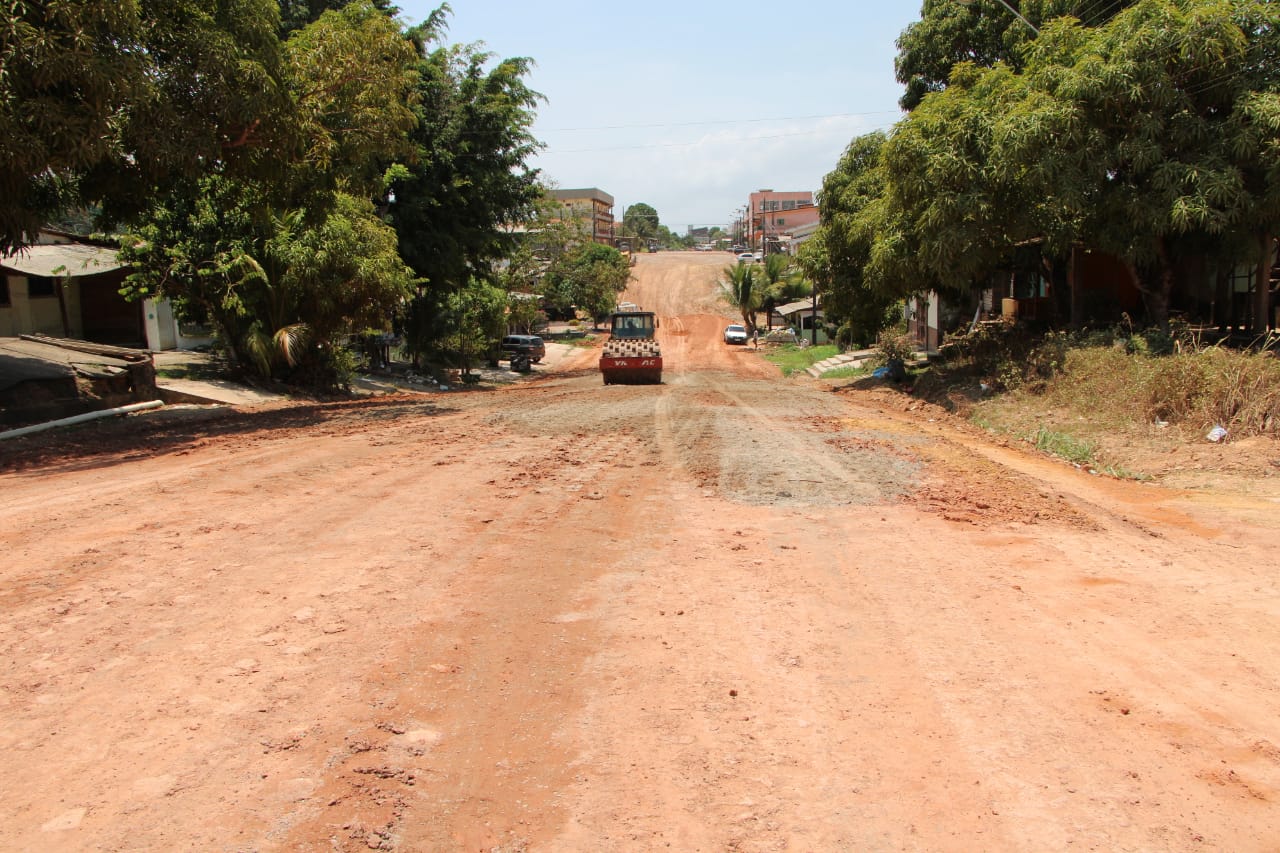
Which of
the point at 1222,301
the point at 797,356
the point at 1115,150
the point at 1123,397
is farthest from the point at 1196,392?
the point at 797,356

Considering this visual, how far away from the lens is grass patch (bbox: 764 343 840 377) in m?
39.0

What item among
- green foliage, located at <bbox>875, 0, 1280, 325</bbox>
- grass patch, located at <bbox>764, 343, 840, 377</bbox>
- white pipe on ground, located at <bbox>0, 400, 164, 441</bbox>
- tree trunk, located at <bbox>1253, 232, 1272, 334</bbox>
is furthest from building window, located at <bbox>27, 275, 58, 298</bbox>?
tree trunk, located at <bbox>1253, 232, 1272, 334</bbox>

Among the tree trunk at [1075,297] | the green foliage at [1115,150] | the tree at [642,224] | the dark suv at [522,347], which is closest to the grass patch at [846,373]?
the tree trunk at [1075,297]

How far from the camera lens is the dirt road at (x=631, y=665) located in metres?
3.65

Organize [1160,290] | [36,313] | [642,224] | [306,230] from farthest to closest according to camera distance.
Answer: [642,224] → [36,313] → [306,230] → [1160,290]

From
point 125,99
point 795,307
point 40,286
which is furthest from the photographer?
point 795,307

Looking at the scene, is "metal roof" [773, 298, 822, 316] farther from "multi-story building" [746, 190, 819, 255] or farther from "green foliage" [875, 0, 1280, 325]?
"green foliage" [875, 0, 1280, 325]

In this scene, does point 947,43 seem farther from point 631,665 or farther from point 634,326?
point 631,665

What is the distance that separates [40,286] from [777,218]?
11537 centimetres

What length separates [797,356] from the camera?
44812mm

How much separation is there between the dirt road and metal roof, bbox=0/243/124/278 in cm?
1356

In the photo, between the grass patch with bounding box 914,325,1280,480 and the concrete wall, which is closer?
the grass patch with bounding box 914,325,1280,480

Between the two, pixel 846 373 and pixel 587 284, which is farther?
pixel 587 284

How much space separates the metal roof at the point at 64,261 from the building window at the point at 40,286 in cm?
119
